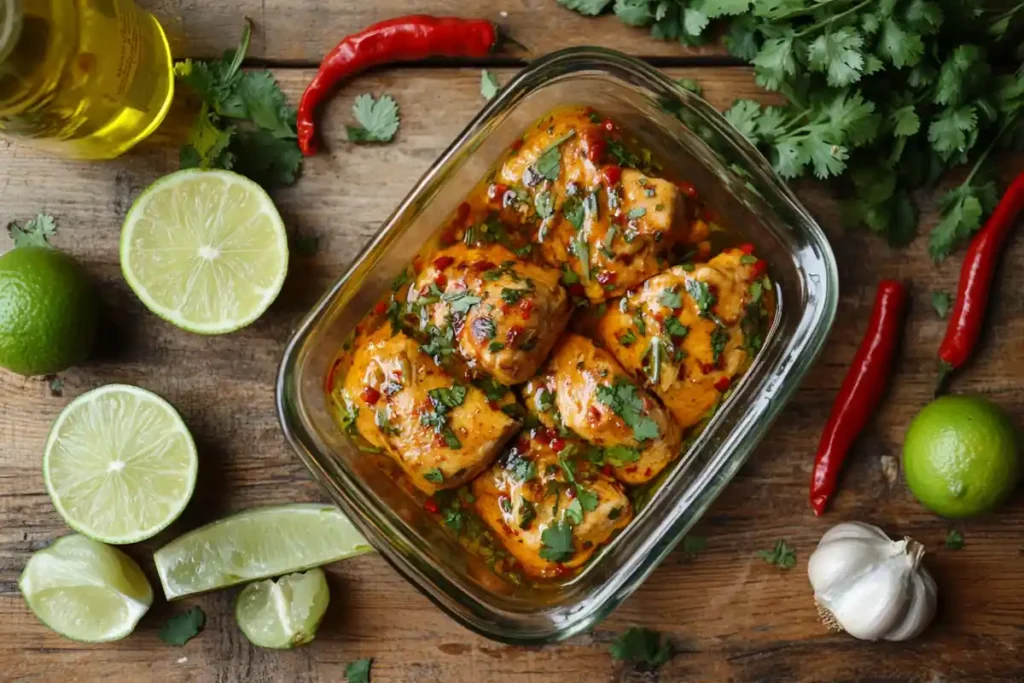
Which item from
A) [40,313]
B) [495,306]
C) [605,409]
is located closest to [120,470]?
[40,313]

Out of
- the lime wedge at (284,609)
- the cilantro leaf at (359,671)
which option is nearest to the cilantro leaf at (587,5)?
the lime wedge at (284,609)

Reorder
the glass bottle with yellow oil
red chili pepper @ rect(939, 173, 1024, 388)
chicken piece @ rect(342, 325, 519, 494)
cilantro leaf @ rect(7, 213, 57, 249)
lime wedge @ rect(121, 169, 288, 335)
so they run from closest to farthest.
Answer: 1. the glass bottle with yellow oil
2. chicken piece @ rect(342, 325, 519, 494)
3. lime wedge @ rect(121, 169, 288, 335)
4. red chili pepper @ rect(939, 173, 1024, 388)
5. cilantro leaf @ rect(7, 213, 57, 249)

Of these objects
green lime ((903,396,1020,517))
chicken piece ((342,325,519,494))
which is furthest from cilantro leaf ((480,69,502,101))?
green lime ((903,396,1020,517))

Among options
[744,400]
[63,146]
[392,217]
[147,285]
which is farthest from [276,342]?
[744,400]

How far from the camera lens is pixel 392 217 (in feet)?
8.60

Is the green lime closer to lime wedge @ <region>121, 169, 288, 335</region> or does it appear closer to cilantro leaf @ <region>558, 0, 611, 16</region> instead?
cilantro leaf @ <region>558, 0, 611, 16</region>

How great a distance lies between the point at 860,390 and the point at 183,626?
2.31 meters

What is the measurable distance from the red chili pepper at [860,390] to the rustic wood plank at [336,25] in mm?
972

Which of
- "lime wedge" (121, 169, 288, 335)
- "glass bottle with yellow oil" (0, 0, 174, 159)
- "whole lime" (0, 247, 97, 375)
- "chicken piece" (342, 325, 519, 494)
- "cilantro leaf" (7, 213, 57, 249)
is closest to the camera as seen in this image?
"glass bottle with yellow oil" (0, 0, 174, 159)

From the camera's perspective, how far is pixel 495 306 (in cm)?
248

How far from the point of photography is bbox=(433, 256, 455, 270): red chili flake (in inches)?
103

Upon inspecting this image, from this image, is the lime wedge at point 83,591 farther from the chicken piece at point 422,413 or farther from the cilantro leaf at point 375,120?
the cilantro leaf at point 375,120

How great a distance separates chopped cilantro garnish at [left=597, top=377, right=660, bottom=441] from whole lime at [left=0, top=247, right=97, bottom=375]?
1.57 metres

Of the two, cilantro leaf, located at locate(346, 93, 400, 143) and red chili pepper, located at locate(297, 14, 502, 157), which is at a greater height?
red chili pepper, located at locate(297, 14, 502, 157)
